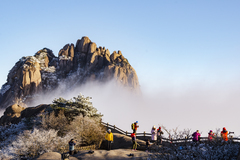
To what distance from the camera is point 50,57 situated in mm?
122250

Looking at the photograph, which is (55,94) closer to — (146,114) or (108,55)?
(108,55)

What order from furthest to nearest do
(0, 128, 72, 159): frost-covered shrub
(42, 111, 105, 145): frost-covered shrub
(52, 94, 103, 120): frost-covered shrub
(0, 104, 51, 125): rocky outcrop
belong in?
1. (0, 104, 51, 125): rocky outcrop
2. (52, 94, 103, 120): frost-covered shrub
3. (42, 111, 105, 145): frost-covered shrub
4. (0, 128, 72, 159): frost-covered shrub

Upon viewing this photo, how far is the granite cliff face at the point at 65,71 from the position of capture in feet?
333

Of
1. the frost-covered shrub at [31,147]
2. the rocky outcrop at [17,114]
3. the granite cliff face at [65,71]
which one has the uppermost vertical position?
the granite cliff face at [65,71]

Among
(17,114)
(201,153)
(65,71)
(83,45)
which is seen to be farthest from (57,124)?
(83,45)

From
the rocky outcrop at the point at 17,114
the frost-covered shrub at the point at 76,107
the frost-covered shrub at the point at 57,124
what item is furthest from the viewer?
the rocky outcrop at the point at 17,114

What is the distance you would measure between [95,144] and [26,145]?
756 centimetres

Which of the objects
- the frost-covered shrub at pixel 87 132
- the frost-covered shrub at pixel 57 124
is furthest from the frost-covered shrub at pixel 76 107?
the frost-covered shrub at pixel 87 132

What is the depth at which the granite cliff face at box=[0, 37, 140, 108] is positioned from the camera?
10144 centimetres

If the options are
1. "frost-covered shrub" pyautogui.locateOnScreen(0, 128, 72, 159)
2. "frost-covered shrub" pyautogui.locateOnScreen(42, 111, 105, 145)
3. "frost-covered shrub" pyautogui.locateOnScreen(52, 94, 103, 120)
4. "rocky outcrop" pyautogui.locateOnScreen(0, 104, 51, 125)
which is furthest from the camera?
"rocky outcrop" pyautogui.locateOnScreen(0, 104, 51, 125)

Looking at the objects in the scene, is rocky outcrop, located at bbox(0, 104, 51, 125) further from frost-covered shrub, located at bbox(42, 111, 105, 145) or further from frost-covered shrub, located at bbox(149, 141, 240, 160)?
frost-covered shrub, located at bbox(149, 141, 240, 160)

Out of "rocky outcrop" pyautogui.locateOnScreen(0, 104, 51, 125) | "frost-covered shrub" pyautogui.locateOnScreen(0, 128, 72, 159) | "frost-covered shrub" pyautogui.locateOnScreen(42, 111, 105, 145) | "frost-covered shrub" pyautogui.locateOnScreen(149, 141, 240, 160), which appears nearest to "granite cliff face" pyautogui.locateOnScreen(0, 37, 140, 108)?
"rocky outcrop" pyautogui.locateOnScreen(0, 104, 51, 125)

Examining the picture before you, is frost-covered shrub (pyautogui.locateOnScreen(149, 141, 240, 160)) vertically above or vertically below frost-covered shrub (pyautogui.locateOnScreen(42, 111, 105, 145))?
below

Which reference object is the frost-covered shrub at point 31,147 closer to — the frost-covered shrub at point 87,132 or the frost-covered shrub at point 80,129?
the frost-covered shrub at point 80,129
